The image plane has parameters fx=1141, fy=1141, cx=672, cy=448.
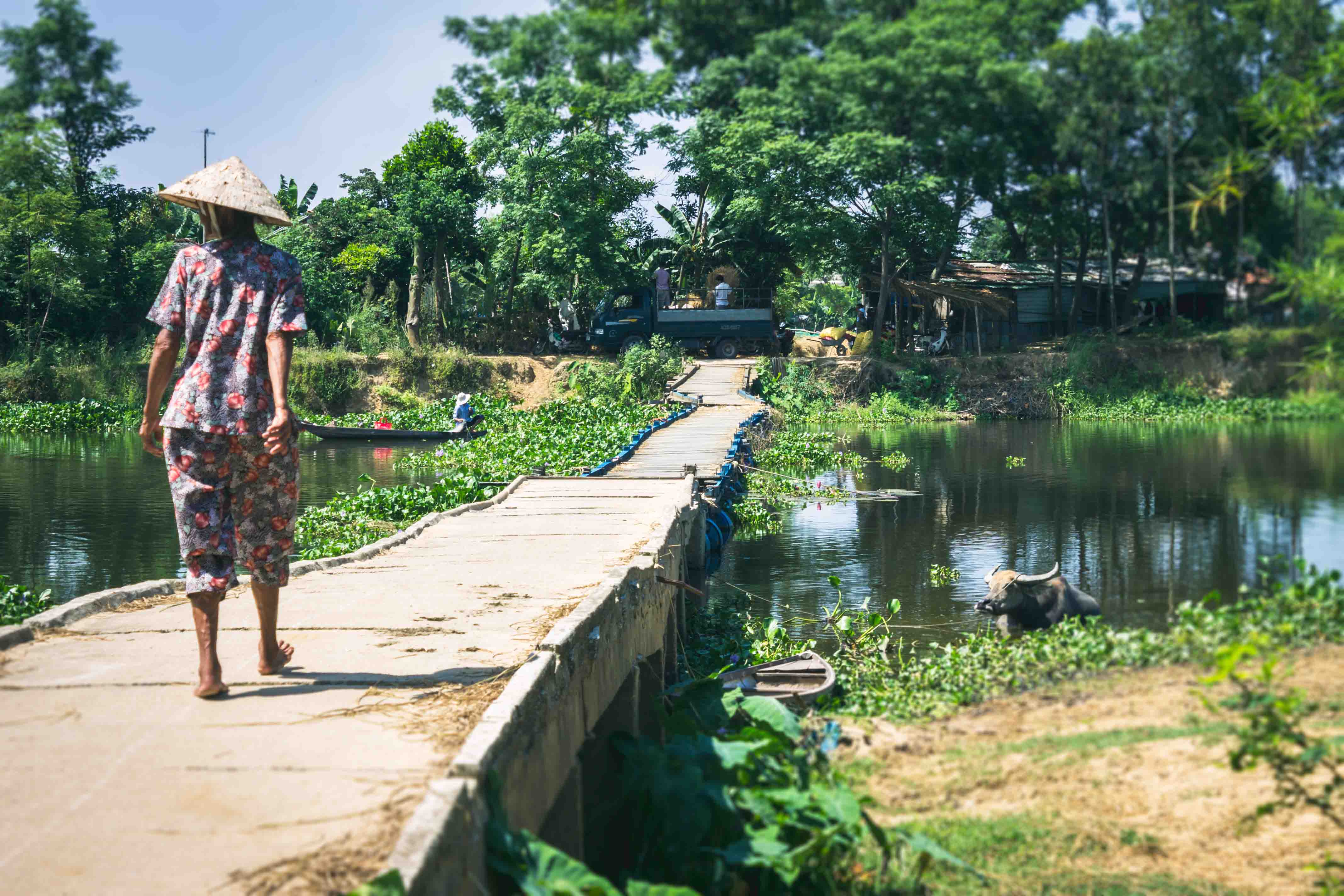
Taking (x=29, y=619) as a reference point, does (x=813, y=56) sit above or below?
above

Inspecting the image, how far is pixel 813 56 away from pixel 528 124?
4761mm

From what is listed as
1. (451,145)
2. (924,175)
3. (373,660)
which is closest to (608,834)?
(373,660)

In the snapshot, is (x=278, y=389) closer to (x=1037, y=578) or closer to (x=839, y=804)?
(x=839, y=804)

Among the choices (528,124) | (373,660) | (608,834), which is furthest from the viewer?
(528,124)

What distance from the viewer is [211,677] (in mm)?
3223

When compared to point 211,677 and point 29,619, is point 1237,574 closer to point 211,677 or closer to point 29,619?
point 211,677

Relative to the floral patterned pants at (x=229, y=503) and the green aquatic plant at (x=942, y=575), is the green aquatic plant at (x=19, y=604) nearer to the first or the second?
the floral patterned pants at (x=229, y=503)

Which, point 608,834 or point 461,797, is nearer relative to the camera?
point 461,797

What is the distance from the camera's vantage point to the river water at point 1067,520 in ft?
9.03

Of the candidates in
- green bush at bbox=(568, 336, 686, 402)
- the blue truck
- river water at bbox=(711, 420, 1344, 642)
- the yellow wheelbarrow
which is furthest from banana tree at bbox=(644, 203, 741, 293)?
the blue truck

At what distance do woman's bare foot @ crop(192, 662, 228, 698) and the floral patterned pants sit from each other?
0.23 m

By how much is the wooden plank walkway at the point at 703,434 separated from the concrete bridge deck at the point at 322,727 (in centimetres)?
571

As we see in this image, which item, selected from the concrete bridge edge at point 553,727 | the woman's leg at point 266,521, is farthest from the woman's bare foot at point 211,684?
the concrete bridge edge at point 553,727

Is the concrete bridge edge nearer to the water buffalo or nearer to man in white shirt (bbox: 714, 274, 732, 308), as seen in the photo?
the water buffalo
